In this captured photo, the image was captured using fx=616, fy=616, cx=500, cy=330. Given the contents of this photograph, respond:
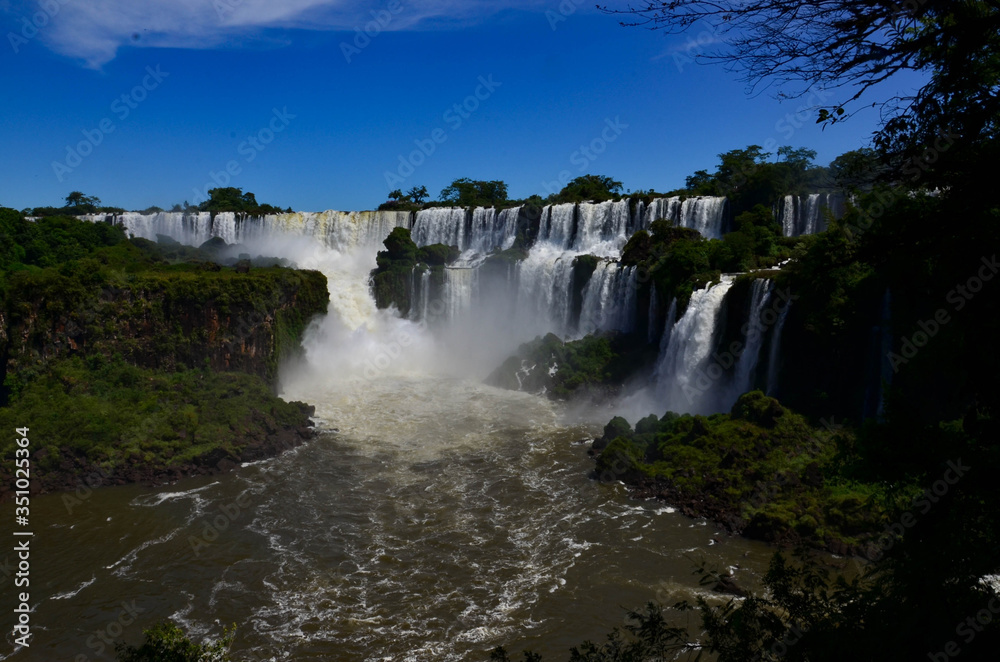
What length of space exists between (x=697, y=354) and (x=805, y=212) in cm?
1244

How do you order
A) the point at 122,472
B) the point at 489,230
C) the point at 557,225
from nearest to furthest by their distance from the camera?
the point at 122,472, the point at 557,225, the point at 489,230

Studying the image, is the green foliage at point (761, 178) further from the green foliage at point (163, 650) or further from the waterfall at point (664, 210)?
the green foliage at point (163, 650)

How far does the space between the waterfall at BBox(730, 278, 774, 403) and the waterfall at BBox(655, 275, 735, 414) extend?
3.40 feet

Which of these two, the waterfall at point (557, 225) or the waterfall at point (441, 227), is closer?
the waterfall at point (557, 225)

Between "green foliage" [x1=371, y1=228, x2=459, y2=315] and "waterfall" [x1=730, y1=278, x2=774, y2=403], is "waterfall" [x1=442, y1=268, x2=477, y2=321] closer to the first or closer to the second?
"green foliage" [x1=371, y1=228, x2=459, y2=315]

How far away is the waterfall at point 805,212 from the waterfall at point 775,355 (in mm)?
11799

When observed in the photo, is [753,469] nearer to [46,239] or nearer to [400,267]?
[400,267]

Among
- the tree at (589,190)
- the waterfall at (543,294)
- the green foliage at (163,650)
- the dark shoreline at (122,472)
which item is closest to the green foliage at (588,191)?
the tree at (589,190)

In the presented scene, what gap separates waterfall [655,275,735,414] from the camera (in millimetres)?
21266

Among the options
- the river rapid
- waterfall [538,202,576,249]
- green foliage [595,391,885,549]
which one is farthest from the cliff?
waterfall [538,202,576,249]

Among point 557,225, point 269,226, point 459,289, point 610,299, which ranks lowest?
point 610,299

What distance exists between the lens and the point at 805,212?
29031 mm

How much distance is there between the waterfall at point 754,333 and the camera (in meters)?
19.3

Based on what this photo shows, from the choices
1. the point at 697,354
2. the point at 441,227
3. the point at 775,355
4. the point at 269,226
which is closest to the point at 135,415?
the point at 697,354
